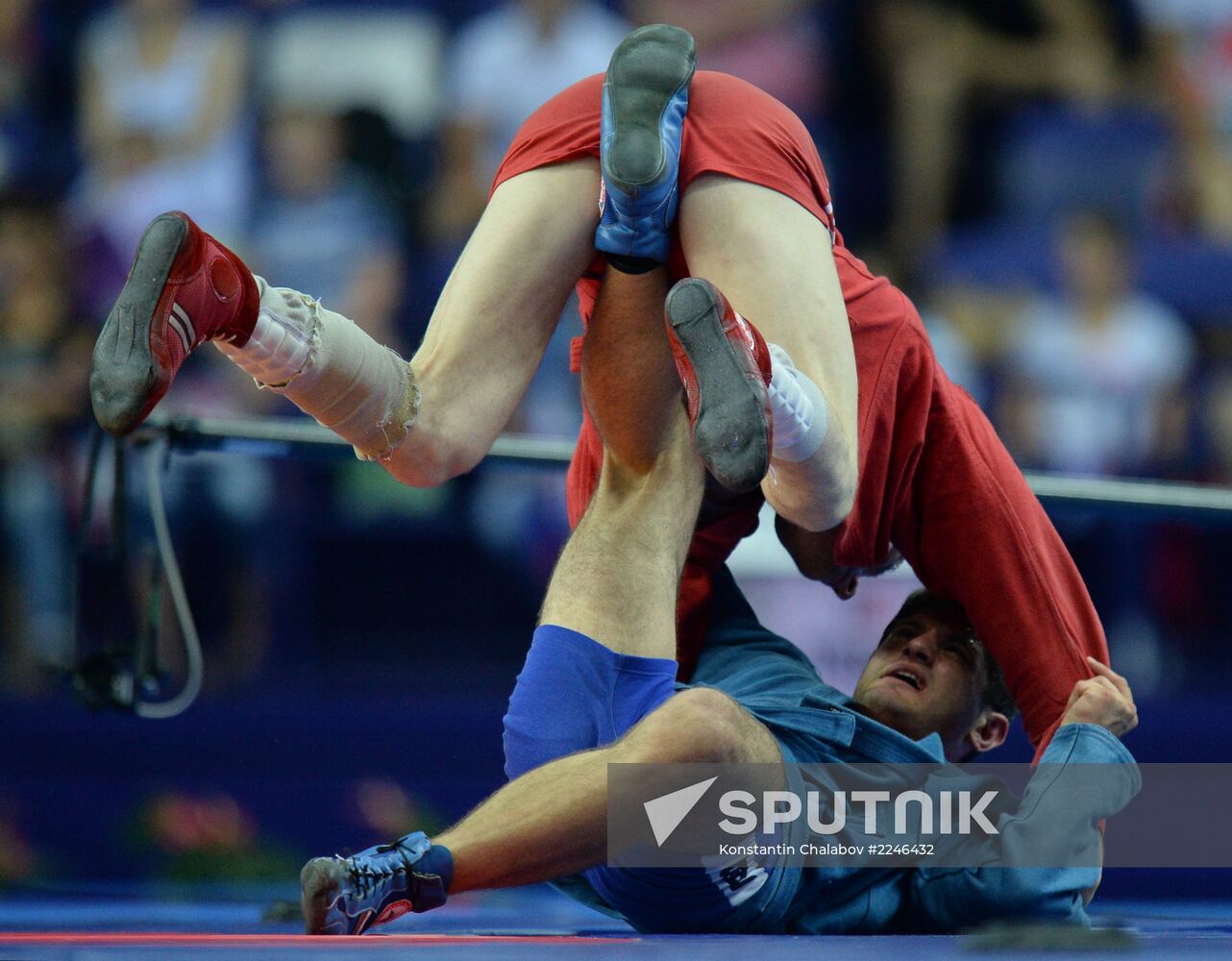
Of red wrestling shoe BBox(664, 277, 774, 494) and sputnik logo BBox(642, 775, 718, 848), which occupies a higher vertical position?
red wrestling shoe BBox(664, 277, 774, 494)

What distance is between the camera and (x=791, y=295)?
191 centimetres

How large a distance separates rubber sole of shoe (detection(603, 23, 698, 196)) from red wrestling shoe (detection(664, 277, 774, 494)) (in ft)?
0.83

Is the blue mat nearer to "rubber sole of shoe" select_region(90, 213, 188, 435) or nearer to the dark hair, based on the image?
the dark hair

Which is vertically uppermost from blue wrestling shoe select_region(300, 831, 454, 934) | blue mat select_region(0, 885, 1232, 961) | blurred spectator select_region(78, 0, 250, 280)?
blurred spectator select_region(78, 0, 250, 280)

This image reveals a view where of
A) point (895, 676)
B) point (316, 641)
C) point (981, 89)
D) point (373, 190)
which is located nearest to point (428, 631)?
point (316, 641)

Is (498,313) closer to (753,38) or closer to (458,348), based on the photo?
(458,348)

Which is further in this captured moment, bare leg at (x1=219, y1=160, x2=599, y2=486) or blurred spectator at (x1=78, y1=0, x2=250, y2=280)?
blurred spectator at (x1=78, y1=0, x2=250, y2=280)

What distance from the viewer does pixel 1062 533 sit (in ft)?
12.3

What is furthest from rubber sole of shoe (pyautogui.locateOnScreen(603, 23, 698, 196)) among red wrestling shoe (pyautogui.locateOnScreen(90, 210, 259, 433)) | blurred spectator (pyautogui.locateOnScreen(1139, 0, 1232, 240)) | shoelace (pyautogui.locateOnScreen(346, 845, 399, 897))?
blurred spectator (pyautogui.locateOnScreen(1139, 0, 1232, 240))

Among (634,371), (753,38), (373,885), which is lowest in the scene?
(373,885)

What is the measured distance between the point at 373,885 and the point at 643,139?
846 mm

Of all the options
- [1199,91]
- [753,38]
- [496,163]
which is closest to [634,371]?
[496,163]

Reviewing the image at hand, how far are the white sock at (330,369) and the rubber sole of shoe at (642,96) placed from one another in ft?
1.11

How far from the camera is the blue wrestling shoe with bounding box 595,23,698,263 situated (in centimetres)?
188
